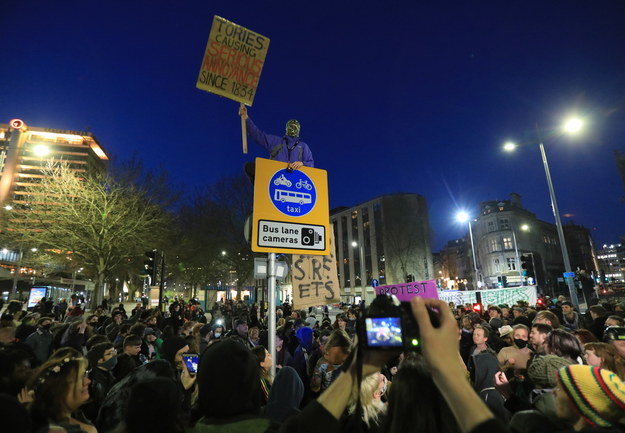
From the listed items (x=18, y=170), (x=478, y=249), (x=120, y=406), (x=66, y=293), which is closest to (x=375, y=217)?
(x=478, y=249)

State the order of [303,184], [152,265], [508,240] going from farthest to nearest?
1. [508,240]
2. [152,265]
3. [303,184]

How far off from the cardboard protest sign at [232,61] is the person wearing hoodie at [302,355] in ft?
15.4

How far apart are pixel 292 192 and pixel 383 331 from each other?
2.93 metres

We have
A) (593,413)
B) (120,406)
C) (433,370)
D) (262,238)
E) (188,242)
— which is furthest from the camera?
(188,242)

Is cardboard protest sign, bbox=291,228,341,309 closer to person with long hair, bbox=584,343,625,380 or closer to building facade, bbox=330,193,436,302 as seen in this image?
person with long hair, bbox=584,343,625,380

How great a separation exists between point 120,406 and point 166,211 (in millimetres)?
24001

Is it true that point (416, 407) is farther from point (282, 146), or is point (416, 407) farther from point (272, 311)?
point (282, 146)

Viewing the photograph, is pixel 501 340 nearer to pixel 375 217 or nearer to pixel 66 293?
pixel 66 293

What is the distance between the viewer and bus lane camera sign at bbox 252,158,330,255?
384cm

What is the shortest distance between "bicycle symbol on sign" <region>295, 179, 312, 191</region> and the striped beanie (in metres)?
3.13

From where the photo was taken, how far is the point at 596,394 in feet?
6.15

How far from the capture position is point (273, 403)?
2750 millimetres

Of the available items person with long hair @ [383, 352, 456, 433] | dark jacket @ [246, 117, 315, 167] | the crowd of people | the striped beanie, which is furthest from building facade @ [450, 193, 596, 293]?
person with long hair @ [383, 352, 456, 433]

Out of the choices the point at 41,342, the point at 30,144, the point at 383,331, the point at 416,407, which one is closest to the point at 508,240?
the point at 41,342
